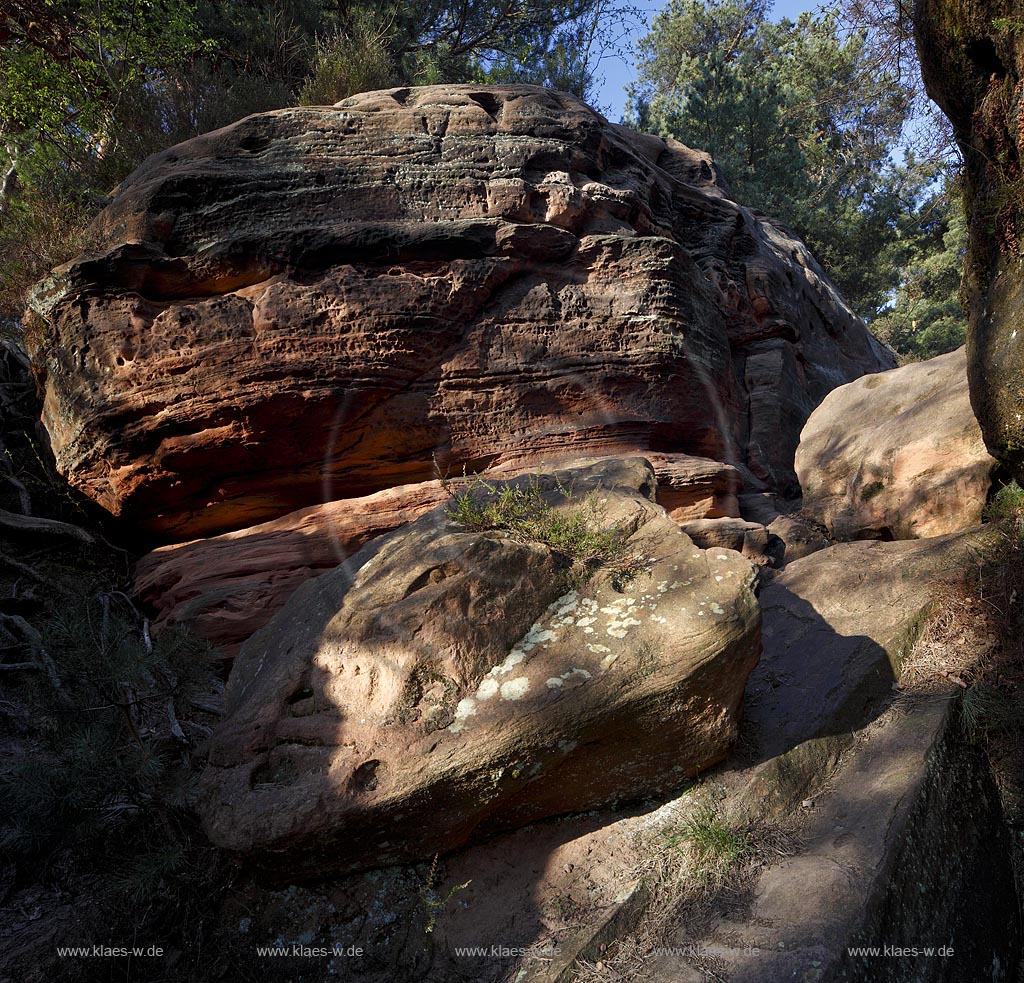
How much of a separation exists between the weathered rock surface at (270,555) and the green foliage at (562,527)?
199 cm

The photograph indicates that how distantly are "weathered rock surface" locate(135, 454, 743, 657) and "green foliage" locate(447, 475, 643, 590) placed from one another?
6.52 ft

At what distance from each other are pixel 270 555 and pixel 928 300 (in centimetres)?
2048

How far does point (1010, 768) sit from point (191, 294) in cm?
773

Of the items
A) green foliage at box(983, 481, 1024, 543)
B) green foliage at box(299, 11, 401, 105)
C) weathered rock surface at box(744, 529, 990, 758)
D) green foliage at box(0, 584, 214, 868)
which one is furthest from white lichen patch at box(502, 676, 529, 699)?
green foliage at box(299, 11, 401, 105)

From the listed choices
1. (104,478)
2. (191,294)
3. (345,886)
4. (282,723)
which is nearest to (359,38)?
(191,294)

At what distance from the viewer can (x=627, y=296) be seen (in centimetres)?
771

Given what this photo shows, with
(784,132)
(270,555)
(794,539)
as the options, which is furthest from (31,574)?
(784,132)

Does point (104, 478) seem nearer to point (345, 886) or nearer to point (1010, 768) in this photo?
point (345, 886)

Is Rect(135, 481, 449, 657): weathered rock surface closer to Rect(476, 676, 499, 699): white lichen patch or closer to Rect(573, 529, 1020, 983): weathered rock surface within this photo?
Rect(476, 676, 499, 699): white lichen patch

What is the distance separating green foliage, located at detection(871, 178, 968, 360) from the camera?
18.9 meters

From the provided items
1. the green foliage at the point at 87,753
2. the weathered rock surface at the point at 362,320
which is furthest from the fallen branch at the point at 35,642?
the weathered rock surface at the point at 362,320

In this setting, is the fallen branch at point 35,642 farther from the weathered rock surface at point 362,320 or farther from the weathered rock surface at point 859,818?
the weathered rock surface at point 859,818

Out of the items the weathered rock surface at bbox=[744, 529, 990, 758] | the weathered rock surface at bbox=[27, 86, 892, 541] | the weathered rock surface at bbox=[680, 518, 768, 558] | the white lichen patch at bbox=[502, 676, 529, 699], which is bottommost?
the weathered rock surface at bbox=[744, 529, 990, 758]

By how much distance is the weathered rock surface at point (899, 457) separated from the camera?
18.4 ft
